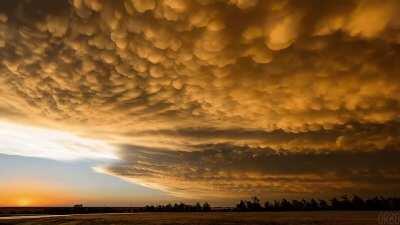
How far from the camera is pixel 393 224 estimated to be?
1949 inches

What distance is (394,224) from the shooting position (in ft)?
162

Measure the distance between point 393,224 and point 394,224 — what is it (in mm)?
126
